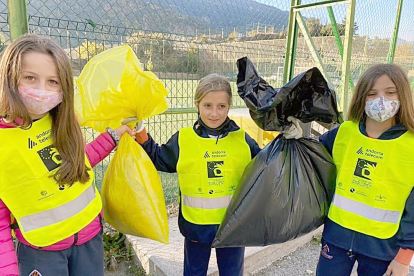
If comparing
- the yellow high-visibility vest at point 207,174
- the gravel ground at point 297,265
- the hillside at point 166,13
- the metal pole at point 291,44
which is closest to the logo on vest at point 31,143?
the yellow high-visibility vest at point 207,174

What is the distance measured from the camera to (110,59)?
150 centimetres

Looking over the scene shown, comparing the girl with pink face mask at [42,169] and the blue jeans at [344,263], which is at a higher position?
the girl with pink face mask at [42,169]

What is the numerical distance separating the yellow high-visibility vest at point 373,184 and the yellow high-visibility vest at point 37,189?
1.29m

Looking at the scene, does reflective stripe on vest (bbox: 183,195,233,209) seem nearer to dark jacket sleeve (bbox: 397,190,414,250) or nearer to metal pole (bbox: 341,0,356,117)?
dark jacket sleeve (bbox: 397,190,414,250)

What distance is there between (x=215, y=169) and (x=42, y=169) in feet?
2.85

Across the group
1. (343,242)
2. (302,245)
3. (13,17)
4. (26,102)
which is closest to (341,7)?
(302,245)

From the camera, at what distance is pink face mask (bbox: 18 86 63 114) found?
119 centimetres

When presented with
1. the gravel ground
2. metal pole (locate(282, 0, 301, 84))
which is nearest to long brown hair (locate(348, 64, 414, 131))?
the gravel ground

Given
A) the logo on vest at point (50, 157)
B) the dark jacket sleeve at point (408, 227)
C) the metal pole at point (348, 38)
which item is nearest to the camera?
the logo on vest at point (50, 157)

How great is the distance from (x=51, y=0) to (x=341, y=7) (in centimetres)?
294

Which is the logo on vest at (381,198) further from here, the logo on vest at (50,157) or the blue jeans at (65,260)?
the logo on vest at (50,157)

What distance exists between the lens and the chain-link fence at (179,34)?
2.37 meters

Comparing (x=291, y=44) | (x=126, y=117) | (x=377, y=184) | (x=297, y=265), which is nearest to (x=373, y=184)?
(x=377, y=184)

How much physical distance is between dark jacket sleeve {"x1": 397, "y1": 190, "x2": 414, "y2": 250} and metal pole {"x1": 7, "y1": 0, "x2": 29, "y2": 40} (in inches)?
91.8
